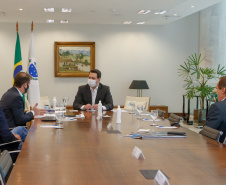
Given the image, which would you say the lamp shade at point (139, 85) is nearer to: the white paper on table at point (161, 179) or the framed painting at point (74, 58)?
the framed painting at point (74, 58)

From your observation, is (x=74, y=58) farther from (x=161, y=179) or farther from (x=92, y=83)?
(x=161, y=179)

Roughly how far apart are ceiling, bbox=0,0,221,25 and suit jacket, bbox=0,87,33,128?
11.5 feet

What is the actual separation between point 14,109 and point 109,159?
107 inches

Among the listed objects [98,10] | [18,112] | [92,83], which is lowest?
[18,112]

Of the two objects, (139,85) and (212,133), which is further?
(139,85)

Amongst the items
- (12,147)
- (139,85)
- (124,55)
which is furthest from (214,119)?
(124,55)

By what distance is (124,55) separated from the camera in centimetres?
1206

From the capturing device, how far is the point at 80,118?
5.27 m

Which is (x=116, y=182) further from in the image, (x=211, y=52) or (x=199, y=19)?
(x=199, y=19)

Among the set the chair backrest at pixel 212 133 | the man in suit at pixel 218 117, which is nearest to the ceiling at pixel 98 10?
the man in suit at pixel 218 117

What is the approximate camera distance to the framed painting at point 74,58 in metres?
11.8

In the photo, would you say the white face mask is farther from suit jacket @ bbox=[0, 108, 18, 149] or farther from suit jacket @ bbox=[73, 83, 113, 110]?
suit jacket @ bbox=[0, 108, 18, 149]

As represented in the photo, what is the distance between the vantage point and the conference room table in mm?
2129

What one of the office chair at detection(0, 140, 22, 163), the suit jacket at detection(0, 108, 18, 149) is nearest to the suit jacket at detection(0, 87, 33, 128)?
the office chair at detection(0, 140, 22, 163)
